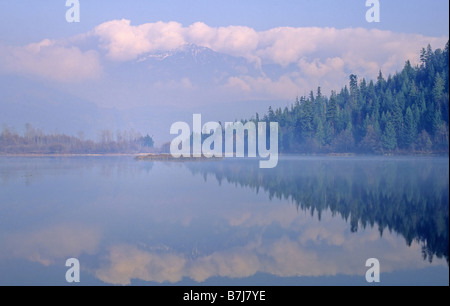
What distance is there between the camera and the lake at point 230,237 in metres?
15.0

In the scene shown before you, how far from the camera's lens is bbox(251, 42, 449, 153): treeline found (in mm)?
102750

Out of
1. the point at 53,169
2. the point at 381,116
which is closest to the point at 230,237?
the point at 53,169

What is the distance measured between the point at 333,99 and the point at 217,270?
125m

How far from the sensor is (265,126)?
521ft

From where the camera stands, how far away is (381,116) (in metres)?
118

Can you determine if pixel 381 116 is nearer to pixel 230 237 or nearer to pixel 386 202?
pixel 386 202

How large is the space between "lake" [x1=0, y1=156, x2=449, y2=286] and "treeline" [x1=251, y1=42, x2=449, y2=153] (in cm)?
7568

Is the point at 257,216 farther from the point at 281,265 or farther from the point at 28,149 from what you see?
the point at 28,149

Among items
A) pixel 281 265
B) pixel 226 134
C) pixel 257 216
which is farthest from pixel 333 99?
pixel 281 265

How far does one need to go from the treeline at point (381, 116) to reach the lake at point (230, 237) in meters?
75.7

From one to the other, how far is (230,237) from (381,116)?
10862cm

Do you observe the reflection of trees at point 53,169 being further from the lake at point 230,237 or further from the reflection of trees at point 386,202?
the reflection of trees at point 386,202

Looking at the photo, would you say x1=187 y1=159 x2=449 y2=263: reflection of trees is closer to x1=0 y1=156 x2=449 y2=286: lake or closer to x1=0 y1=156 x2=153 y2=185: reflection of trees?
x1=0 y1=156 x2=449 y2=286: lake

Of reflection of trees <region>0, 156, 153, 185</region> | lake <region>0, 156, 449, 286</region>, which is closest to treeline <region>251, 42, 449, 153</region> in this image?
reflection of trees <region>0, 156, 153, 185</region>
